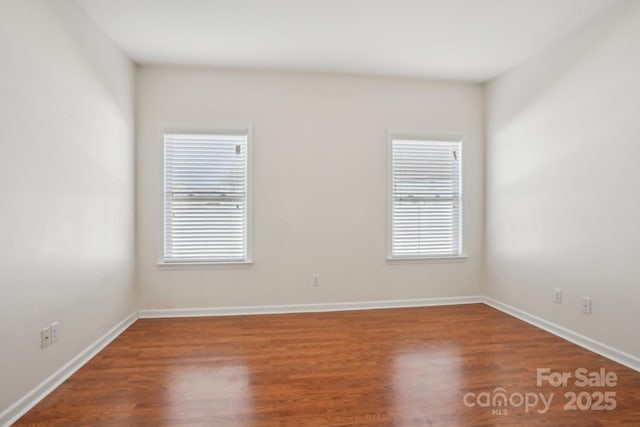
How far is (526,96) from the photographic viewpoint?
3.48 meters

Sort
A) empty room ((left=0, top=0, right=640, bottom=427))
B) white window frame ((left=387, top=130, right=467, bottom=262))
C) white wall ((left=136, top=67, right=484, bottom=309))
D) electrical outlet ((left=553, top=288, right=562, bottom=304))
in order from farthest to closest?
white window frame ((left=387, top=130, right=467, bottom=262)) → white wall ((left=136, top=67, right=484, bottom=309)) → electrical outlet ((left=553, top=288, right=562, bottom=304)) → empty room ((left=0, top=0, right=640, bottom=427))

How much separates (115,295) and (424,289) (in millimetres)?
3404

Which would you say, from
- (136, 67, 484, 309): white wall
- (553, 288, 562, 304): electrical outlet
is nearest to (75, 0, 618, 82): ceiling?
(136, 67, 484, 309): white wall

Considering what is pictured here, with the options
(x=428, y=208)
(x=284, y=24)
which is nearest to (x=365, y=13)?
(x=284, y=24)

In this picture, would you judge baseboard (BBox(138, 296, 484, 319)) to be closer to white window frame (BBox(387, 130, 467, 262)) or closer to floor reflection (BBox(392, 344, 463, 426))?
white window frame (BBox(387, 130, 467, 262))

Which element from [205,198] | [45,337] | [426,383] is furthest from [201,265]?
[426,383]

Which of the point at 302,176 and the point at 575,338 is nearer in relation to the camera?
the point at 575,338

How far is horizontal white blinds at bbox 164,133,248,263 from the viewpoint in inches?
143

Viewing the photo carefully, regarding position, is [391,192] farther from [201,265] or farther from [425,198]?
[201,265]

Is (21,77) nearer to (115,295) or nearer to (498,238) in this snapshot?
(115,295)

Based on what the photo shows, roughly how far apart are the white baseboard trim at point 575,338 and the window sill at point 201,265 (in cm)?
302

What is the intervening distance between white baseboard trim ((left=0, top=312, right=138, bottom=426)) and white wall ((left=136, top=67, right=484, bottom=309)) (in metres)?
0.74

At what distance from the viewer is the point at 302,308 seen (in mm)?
3799

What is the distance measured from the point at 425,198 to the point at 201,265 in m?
2.80
